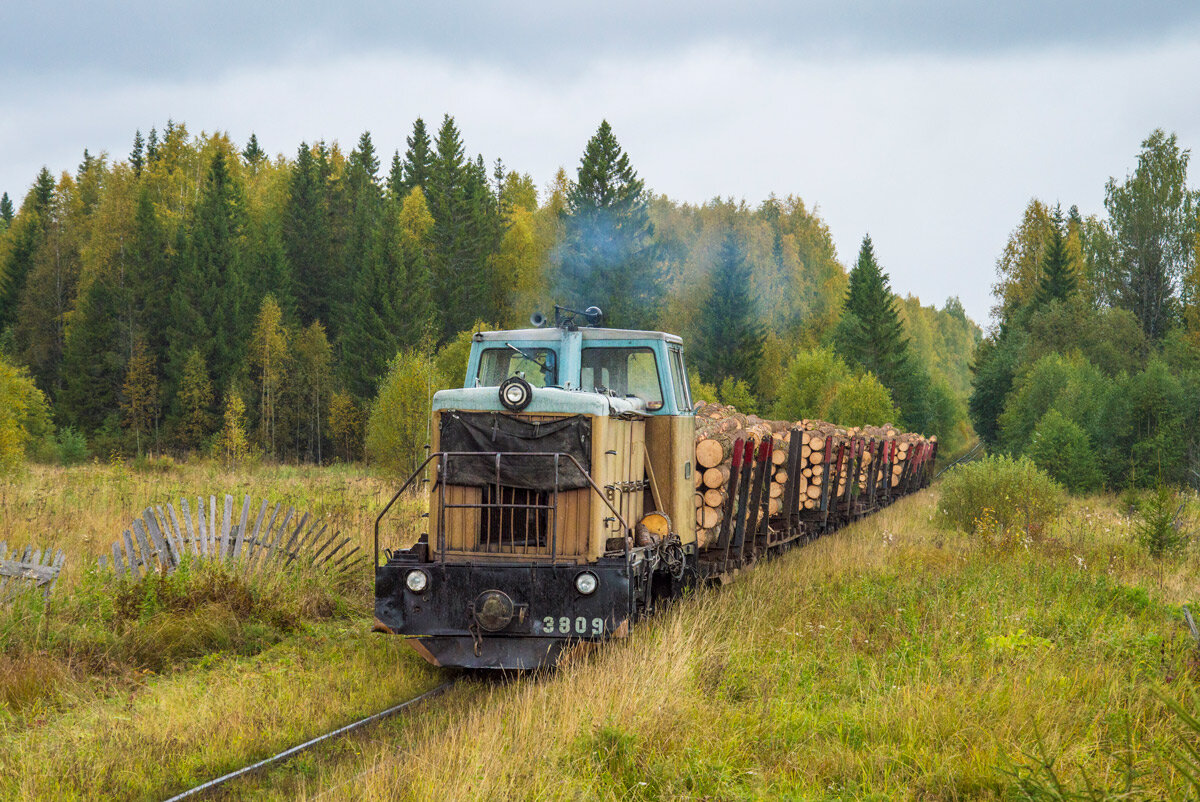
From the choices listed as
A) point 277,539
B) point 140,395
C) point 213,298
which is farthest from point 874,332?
point 277,539

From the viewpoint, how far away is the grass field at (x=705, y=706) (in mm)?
4922

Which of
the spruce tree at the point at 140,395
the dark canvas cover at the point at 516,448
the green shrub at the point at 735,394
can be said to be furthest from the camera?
the spruce tree at the point at 140,395

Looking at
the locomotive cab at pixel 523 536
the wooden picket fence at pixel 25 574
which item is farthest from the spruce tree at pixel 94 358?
the locomotive cab at pixel 523 536

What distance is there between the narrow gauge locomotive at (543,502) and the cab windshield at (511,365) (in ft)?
0.04

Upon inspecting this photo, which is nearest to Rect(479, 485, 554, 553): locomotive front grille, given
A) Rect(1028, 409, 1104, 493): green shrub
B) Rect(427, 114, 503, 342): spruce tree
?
Rect(1028, 409, 1104, 493): green shrub

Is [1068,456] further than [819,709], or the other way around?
[1068,456]

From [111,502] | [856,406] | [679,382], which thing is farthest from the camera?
[856,406]

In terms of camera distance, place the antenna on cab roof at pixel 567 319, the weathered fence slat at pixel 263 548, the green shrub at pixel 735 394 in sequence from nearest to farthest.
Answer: the antenna on cab roof at pixel 567 319 < the weathered fence slat at pixel 263 548 < the green shrub at pixel 735 394

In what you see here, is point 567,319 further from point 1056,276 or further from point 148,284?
point 1056,276

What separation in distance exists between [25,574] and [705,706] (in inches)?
247

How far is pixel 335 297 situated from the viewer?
51750 millimetres

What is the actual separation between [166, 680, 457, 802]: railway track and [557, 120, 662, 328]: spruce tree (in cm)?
3432

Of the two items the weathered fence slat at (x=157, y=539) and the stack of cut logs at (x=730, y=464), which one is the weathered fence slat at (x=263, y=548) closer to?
the weathered fence slat at (x=157, y=539)

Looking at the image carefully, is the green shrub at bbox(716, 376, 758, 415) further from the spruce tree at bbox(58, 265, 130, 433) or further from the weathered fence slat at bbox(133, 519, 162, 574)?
the weathered fence slat at bbox(133, 519, 162, 574)
